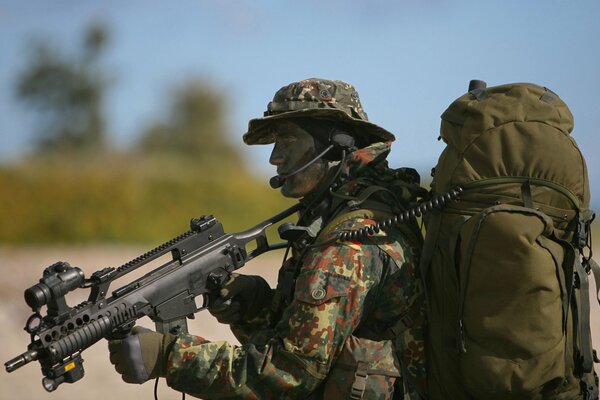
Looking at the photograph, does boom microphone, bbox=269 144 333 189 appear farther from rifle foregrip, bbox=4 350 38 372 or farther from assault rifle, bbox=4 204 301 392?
rifle foregrip, bbox=4 350 38 372

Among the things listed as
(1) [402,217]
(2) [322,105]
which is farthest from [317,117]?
(1) [402,217]

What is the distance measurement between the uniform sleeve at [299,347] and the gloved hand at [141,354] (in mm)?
68

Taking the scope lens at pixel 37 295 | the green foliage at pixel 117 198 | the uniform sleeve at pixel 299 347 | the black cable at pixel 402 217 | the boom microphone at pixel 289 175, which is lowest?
the uniform sleeve at pixel 299 347

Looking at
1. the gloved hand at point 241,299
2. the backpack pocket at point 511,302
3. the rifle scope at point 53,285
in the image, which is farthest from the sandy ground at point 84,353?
the backpack pocket at point 511,302

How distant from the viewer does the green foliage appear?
66.6 ft

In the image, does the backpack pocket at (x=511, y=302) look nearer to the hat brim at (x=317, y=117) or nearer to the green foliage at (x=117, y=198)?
the hat brim at (x=317, y=117)

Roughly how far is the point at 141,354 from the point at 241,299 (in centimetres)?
90

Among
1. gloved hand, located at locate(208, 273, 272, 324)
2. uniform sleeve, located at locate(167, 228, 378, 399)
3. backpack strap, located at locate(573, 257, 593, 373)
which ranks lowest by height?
backpack strap, located at locate(573, 257, 593, 373)

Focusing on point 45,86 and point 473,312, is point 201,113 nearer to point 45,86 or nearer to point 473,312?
point 45,86

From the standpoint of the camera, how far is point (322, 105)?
17.3ft

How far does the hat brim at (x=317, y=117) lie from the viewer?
523 cm

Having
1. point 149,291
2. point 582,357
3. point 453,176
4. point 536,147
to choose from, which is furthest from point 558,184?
point 149,291

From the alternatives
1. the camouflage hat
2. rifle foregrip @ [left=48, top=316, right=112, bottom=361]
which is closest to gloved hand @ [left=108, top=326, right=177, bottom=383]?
rifle foregrip @ [left=48, top=316, right=112, bottom=361]

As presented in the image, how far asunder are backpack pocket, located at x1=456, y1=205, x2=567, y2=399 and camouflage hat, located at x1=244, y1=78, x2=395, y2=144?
3.63ft
